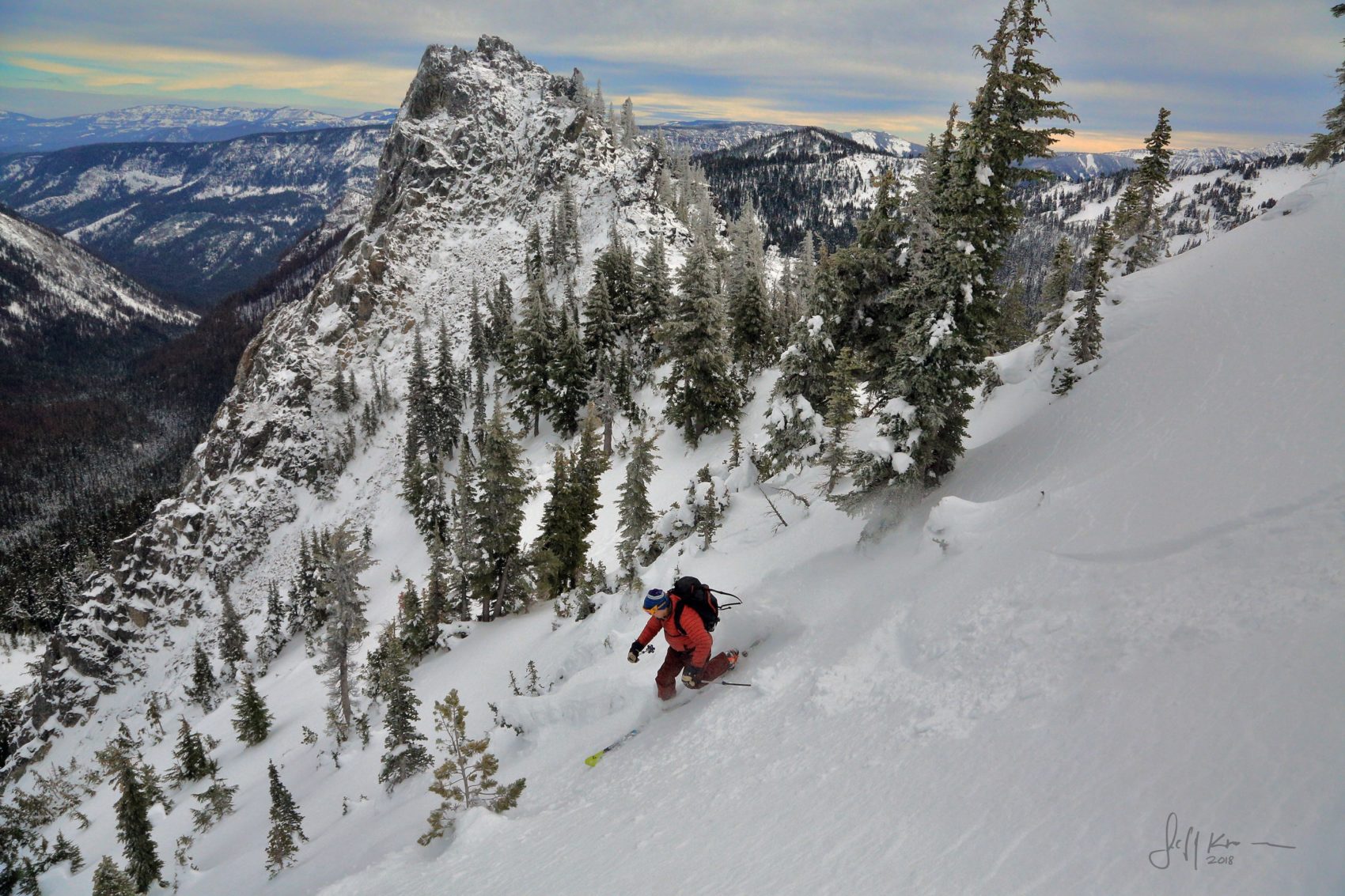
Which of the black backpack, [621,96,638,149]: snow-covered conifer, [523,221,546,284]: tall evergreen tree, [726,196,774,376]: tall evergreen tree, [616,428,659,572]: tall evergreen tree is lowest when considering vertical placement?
[616,428,659,572]: tall evergreen tree

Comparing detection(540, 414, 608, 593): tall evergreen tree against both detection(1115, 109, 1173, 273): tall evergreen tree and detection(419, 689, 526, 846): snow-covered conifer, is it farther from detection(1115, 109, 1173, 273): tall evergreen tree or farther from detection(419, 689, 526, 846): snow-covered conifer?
detection(1115, 109, 1173, 273): tall evergreen tree

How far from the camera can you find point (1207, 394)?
40.9ft

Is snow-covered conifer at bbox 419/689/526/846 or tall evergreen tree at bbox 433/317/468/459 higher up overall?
snow-covered conifer at bbox 419/689/526/846

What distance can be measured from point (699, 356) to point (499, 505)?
48.3 feet

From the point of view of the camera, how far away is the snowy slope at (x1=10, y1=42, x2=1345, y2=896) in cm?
493

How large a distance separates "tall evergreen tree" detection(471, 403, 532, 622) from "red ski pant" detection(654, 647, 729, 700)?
19.3m

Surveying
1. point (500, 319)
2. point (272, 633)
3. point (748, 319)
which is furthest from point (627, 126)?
point (272, 633)

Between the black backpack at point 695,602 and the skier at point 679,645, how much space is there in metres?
0.02

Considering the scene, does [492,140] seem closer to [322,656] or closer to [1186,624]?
[322,656]

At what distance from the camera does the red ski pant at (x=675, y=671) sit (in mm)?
10328

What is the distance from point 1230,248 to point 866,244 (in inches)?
631

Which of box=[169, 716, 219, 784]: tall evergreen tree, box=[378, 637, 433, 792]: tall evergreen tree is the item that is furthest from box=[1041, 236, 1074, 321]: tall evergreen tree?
box=[169, 716, 219, 784]: tall evergreen tree

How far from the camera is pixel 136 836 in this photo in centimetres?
2158

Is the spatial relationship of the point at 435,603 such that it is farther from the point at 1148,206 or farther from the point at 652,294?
the point at 1148,206
